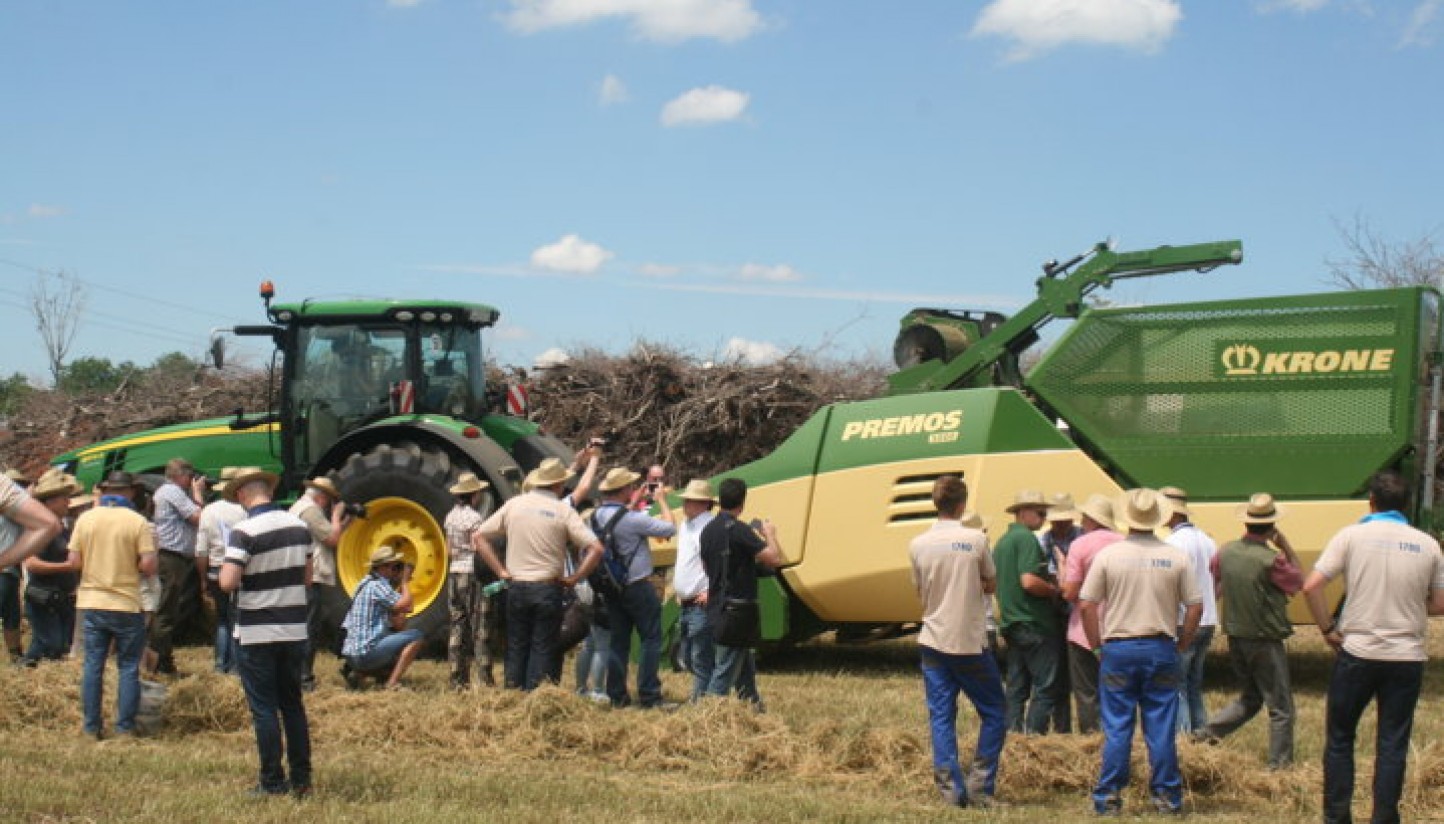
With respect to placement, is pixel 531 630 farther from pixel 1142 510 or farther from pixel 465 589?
pixel 1142 510

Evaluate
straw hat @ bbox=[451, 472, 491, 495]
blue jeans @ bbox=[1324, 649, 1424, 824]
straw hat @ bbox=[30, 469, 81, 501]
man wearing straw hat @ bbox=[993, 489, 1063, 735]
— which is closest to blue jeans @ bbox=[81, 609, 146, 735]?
straw hat @ bbox=[30, 469, 81, 501]

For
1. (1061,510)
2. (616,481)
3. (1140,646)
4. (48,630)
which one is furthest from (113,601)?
(1140,646)

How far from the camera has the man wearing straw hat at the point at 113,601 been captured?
8.72 metres

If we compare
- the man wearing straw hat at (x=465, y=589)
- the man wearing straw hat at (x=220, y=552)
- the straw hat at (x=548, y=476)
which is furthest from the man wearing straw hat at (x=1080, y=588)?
the man wearing straw hat at (x=220, y=552)

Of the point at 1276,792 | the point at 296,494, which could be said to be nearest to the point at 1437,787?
the point at 1276,792

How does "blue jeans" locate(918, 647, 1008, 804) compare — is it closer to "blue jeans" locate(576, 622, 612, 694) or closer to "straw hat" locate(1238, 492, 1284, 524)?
"straw hat" locate(1238, 492, 1284, 524)

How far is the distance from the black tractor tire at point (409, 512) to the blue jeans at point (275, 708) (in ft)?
14.5

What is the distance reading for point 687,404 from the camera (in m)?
17.9

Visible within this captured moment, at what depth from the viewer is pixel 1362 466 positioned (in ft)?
34.0

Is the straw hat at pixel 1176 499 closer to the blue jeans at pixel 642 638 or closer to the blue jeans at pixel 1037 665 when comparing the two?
the blue jeans at pixel 1037 665

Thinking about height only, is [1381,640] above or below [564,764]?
above

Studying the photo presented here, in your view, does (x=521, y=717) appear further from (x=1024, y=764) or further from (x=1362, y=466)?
(x=1362, y=466)

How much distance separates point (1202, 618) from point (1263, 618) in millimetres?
628

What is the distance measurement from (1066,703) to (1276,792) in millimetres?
1484
